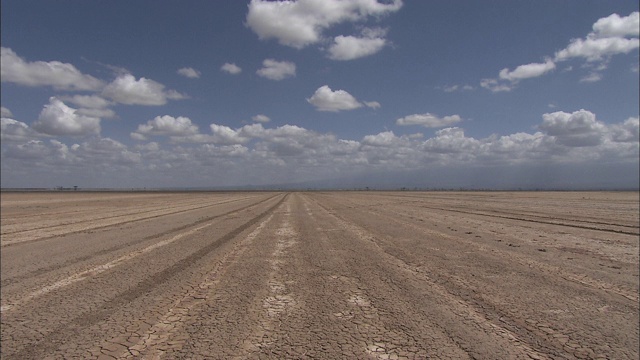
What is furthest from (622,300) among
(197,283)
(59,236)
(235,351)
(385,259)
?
(59,236)

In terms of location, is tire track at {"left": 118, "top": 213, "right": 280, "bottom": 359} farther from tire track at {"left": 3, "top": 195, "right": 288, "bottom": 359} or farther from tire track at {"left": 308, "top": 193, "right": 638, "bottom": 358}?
tire track at {"left": 308, "top": 193, "right": 638, "bottom": 358}

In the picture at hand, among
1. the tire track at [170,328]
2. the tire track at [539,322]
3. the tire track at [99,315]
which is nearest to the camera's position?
the tire track at [170,328]

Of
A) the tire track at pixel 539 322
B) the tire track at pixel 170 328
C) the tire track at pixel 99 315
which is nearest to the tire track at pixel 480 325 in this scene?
the tire track at pixel 539 322

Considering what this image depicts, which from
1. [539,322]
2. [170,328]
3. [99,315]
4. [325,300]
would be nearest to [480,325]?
[539,322]

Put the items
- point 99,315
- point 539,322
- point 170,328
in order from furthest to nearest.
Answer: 1. point 99,315
2. point 539,322
3. point 170,328

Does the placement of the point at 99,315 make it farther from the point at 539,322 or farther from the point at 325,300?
the point at 539,322

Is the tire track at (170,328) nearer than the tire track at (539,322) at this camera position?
Yes

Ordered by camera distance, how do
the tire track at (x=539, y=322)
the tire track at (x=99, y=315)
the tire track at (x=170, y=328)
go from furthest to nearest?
1. the tire track at (x=99, y=315)
2. the tire track at (x=539, y=322)
3. the tire track at (x=170, y=328)

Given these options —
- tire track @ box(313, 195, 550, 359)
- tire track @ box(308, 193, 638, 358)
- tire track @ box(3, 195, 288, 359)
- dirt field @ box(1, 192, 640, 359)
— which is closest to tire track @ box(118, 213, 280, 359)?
dirt field @ box(1, 192, 640, 359)

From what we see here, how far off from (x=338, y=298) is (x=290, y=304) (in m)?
0.87

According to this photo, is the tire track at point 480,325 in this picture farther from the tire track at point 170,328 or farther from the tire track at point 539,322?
the tire track at point 170,328

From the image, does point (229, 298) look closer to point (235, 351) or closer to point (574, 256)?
point (235, 351)

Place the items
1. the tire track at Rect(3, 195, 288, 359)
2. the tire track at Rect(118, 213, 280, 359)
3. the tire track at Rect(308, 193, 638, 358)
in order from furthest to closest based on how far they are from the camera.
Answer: the tire track at Rect(3, 195, 288, 359) → the tire track at Rect(308, 193, 638, 358) → the tire track at Rect(118, 213, 280, 359)

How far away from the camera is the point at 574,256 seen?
33.6 feet
